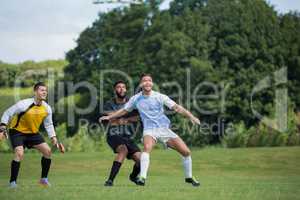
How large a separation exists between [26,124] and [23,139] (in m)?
0.32

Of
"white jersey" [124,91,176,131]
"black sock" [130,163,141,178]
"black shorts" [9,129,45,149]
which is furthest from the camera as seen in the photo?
"black sock" [130,163,141,178]

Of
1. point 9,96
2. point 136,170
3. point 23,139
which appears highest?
point 9,96

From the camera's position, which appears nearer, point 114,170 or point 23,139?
point 23,139

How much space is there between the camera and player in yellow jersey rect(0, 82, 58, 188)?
53.6 ft

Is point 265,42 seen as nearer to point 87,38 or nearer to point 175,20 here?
point 175,20

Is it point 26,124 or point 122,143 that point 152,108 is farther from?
point 26,124

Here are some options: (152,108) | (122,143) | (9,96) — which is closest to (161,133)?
(152,108)

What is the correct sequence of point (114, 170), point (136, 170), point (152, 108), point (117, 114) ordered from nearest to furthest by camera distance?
1. point (152, 108)
2. point (117, 114)
3. point (114, 170)
4. point (136, 170)

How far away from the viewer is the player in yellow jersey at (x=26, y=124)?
16328mm

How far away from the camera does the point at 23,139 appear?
16641 mm

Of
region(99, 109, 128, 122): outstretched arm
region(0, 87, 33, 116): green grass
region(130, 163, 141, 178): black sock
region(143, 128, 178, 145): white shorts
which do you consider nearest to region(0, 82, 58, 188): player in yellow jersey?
region(99, 109, 128, 122): outstretched arm

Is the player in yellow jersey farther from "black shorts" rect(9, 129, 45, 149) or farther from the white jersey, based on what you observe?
the white jersey

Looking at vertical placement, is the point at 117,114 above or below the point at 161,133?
above

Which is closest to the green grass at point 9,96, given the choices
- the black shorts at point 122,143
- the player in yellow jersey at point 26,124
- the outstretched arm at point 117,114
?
the player in yellow jersey at point 26,124
